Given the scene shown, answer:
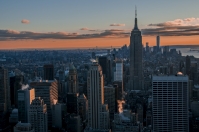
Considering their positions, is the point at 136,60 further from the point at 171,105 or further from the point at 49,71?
the point at 171,105

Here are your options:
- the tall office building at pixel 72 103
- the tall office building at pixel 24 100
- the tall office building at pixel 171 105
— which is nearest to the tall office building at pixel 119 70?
the tall office building at pixel 72 103

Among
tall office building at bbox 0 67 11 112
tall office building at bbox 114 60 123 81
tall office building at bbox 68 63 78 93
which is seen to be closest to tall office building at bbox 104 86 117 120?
tall office building at bbox 68 63 78 93

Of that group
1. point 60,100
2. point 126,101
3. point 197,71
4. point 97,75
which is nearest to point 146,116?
point 97,75

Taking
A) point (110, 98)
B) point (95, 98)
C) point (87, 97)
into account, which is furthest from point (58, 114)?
point (110, 98)

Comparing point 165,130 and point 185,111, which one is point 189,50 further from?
point 165,130

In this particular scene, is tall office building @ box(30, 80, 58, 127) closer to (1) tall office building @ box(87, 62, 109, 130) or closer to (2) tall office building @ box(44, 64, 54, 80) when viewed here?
(1) tall office building @ box(87, 62, 109, 130)

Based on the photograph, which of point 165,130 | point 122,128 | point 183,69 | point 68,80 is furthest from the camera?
point 68,80

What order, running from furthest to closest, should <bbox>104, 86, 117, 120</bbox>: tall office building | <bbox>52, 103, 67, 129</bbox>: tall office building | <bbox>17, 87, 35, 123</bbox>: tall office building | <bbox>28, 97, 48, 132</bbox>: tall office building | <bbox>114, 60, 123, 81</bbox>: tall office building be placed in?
<bbox>114, 60, 123, 81</bbox>: tall office building
<bbox>104, 86, 117, 120</bbox>: tall office building
<bbox>52, 103, 67, 129</bbox>: tall office building
<bbox>17, 87, 35, 123</bbox>: tall office building
<bbox>28, 97, 48, 132</bbox>: tall office building

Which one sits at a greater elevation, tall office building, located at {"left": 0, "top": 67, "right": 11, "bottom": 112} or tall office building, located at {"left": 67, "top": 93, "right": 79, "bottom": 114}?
tall office building, located at {"left": 0, "top": 67, "right": 11, "bottom": 112}
